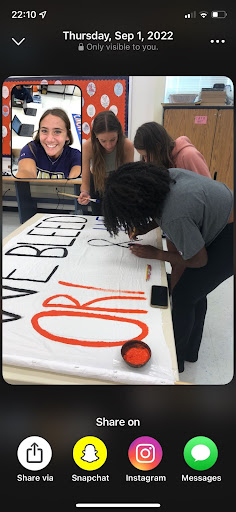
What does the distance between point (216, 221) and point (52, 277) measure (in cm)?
49

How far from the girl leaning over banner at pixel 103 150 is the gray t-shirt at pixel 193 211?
604 mm

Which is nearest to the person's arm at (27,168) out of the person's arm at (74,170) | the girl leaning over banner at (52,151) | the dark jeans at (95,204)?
the girl leaning over banner at (52,151)

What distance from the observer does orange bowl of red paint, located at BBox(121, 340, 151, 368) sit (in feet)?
1.75

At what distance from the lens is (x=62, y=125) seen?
36.1 inches

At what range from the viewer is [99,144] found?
1.31 m

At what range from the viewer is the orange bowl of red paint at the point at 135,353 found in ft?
1.75

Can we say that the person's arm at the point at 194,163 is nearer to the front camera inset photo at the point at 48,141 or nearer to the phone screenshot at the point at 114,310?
the phone screenshot at the point at 114,310

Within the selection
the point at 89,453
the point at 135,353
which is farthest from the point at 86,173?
the point at 89,453

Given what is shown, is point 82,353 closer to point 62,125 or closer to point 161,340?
point 161,340
